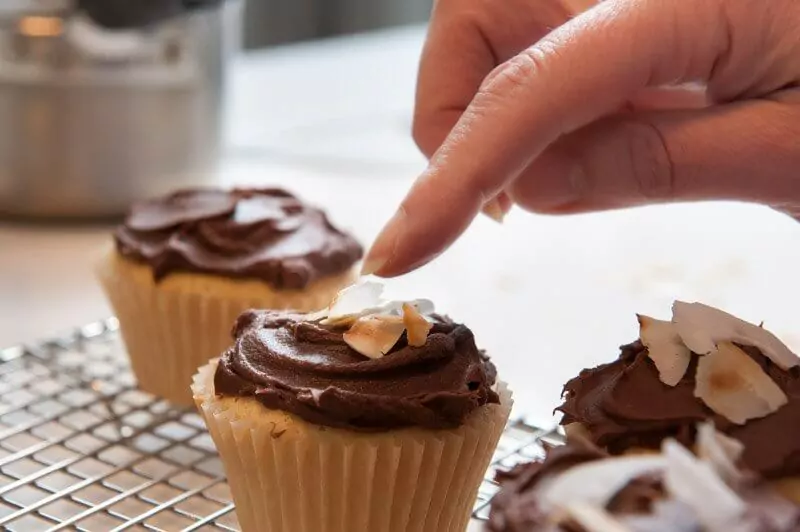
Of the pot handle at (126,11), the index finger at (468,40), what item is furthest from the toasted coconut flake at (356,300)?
the pot handle at (126,11)

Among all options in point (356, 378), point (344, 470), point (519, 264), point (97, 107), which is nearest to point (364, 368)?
point (356, 378)

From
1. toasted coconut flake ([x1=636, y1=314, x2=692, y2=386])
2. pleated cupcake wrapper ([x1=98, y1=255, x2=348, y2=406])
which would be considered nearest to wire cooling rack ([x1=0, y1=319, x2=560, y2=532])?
pleated cupcake wrapper ([x1=98, y1=255, x2=348, y2=406])

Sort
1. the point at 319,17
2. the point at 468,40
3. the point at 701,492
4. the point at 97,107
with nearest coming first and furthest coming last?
the point at 701,492 → the point at 468,40 → the point at 97,107 → the point at 319,17

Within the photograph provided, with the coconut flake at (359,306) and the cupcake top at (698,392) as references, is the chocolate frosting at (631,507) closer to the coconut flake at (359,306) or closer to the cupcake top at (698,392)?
the cupcake top at (698,392)

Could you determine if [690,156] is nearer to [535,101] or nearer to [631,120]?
[631,120]

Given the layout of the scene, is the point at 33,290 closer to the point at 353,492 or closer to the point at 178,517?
the point at 178,517

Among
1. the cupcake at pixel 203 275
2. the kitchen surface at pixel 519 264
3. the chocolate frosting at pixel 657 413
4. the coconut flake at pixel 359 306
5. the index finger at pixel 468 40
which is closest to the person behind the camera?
the chocolate frosting at pixel 657 413

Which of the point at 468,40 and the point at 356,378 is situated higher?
the point at 468,40
